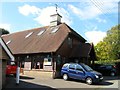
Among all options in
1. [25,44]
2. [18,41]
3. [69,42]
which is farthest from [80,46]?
[18,41]

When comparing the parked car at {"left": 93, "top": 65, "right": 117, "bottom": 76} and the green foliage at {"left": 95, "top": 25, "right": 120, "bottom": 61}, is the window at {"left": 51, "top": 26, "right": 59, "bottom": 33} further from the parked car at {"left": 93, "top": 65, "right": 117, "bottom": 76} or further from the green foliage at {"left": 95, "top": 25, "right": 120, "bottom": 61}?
the green foliage at {"left": 95, "top": 25, "right": 120, "bottom": 61}

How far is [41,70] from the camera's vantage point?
26.9 metres

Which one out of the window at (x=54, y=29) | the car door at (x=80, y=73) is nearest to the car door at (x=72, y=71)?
the car door at (x=80, y=73)

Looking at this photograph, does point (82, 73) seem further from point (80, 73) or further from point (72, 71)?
point (72, 71)

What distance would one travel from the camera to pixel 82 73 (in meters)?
21.9

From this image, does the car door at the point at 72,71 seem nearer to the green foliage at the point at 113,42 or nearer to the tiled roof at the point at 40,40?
the tiled roof at the point at 40,40

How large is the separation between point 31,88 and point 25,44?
48.4 ft

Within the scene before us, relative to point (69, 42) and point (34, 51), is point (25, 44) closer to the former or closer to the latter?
point (34, 51)

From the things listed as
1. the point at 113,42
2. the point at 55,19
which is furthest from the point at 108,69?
the point at 113,42

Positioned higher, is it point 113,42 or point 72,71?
point 113,42

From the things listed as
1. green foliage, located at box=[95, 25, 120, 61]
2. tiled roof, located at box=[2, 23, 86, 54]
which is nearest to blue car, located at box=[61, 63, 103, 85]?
tiled roof, located at box=[2, 23, 86, 54]

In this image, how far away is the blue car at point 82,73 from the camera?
69.3ft

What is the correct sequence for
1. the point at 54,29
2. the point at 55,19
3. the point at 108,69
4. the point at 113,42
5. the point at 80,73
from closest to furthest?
1. the point at 80,73
2. the point at 108,69
3. the point at 54,29
4. the point at 55,19
5. the point at 113,42

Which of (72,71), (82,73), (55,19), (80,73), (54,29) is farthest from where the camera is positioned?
(55,19)
